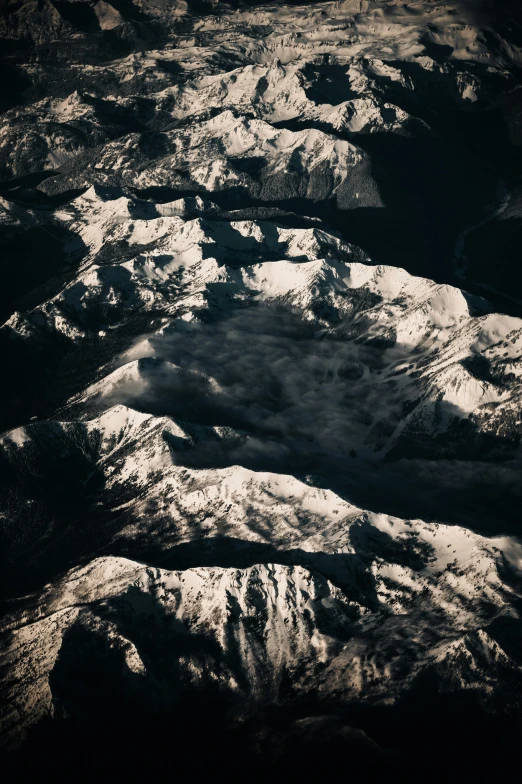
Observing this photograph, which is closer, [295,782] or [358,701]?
[295,782]

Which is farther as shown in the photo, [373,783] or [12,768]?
[12,768]

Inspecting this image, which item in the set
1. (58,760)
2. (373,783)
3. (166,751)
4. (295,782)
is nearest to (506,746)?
(373,783)

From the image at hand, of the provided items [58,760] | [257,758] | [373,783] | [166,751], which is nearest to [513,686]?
[373,783]

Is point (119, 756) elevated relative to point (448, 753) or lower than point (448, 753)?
lower

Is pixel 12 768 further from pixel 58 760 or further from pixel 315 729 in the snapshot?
pixel 315 729

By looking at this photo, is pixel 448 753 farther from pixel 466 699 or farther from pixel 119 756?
pixel 119 756

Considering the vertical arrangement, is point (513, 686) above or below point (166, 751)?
above

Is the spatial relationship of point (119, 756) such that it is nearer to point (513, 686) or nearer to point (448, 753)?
point (448, 753)

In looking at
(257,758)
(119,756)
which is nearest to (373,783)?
(257,758)
